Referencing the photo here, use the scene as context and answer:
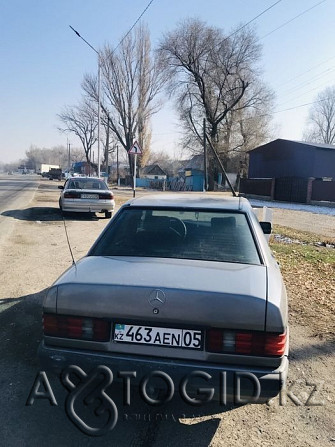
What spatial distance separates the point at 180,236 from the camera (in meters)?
3.09

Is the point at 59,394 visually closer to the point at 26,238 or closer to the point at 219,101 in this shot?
the point at 26,238

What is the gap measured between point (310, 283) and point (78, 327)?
4540 millimetres

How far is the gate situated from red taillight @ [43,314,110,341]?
25203 mm

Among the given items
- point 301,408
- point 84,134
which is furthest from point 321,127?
point 301,408

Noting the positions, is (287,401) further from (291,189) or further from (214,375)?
Answer: (291,189)

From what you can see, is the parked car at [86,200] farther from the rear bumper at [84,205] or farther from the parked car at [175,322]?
the parked car at [175,322]

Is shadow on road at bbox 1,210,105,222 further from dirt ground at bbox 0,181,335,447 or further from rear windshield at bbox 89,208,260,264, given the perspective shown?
rear windshield at bbox 89,208,260,264

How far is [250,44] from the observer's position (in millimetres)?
40906

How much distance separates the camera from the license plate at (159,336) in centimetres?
218

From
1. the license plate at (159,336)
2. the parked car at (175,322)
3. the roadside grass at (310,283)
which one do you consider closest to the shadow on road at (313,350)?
the roadside grass at (310,283)

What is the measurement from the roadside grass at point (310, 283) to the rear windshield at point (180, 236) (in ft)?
5.82

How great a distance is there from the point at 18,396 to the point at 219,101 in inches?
1753

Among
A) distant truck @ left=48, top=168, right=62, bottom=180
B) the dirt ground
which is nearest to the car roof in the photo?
the dirt ground

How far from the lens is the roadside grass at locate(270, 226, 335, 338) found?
171 inches
